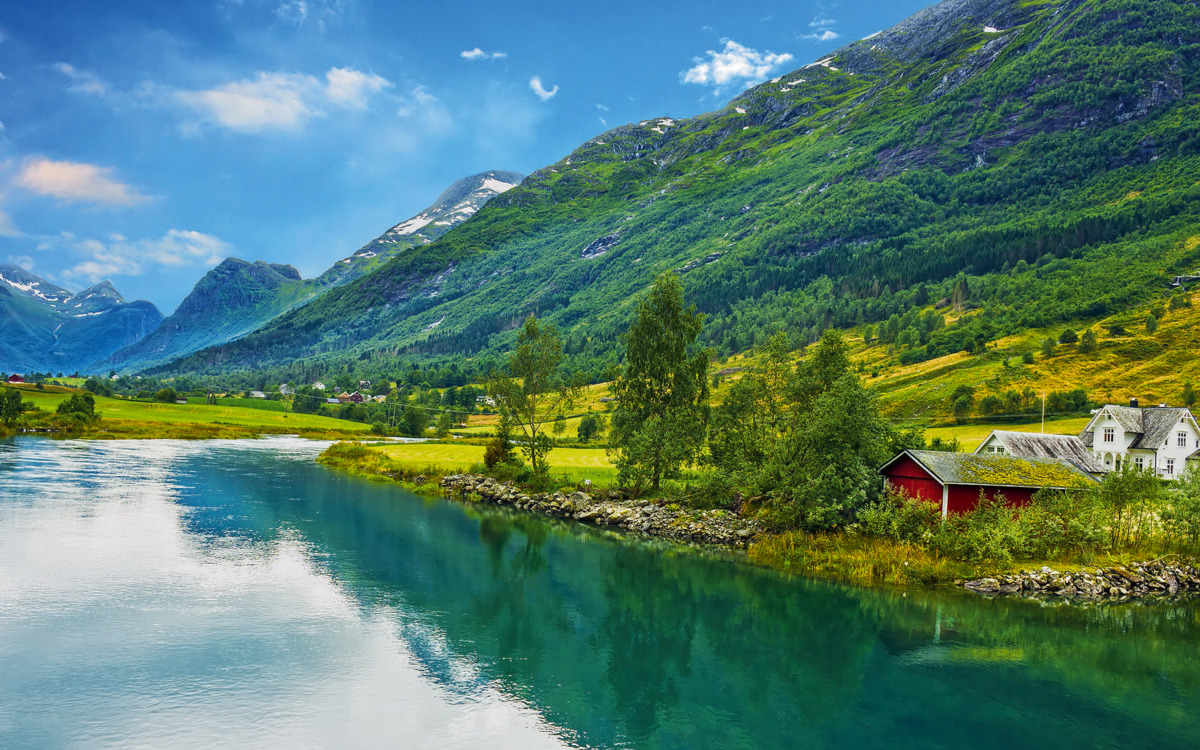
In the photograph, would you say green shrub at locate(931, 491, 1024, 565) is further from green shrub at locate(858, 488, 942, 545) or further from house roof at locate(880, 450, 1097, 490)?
house roof at locate(880, 450, 1097, 490)

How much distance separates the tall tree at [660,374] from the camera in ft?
192

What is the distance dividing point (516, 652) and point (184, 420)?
135 metres

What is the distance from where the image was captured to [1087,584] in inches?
1362

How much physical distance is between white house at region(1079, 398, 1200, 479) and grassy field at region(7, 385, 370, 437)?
127m

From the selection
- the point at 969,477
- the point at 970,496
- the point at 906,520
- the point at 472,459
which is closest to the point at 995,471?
the point at 969,477

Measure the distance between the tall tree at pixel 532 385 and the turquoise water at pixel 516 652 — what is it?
1022 inches

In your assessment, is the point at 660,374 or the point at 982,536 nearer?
the point at 982,536

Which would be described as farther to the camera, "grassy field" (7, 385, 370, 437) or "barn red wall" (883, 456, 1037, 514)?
"grassy field" (7, 385, 370, 437)

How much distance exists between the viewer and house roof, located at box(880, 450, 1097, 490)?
3966 centimetres

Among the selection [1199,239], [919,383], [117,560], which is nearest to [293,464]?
[117,560]

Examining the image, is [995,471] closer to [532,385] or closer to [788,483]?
[788,483]

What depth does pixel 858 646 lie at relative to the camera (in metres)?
26.8

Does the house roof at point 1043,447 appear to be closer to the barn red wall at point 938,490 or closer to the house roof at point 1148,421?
the barn red wall at point 938,490

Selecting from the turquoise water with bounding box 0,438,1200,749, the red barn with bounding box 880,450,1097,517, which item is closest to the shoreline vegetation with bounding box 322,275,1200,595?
the red barn with bounding box 880,450,1097,517
